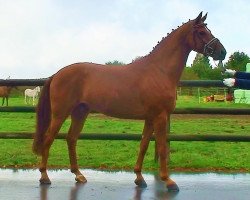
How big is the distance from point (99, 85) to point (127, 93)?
0.38m

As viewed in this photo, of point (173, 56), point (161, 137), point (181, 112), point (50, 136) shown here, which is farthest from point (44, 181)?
point (181, 112)

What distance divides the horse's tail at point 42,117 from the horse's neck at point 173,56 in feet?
4.72

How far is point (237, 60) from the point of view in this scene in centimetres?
6856

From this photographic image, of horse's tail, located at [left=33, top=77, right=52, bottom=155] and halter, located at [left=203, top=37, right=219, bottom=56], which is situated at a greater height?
halter, located at [left=203, top=37, right=219, bottom=56]

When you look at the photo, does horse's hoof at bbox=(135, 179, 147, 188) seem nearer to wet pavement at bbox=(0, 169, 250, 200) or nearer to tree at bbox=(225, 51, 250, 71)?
wet pavement at bbox=(0, 169, 250, 200)

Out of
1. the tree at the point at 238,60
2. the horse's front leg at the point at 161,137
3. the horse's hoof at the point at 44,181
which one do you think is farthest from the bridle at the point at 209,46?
the tree at the point at 238,60

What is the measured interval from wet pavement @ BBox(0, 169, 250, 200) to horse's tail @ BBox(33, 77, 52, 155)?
1.55ft

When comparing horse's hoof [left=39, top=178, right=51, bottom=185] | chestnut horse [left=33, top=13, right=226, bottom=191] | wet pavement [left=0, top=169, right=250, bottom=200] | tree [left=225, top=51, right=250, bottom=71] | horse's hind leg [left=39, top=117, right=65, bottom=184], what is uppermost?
tree [left=225, top=51, right=250, bottom=71]

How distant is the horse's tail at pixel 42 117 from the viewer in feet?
21.9

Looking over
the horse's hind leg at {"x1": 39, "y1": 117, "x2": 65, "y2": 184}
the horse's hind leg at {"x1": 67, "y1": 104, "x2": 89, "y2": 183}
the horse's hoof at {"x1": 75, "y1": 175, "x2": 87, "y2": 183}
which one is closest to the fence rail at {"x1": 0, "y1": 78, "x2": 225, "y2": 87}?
the horse's hind leg at {"x1": 67, "y1": 104, "x2": 89, "y2": 183}

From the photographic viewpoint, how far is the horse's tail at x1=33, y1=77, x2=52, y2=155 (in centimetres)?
668

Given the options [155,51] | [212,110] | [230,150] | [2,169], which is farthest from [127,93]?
[230,150]

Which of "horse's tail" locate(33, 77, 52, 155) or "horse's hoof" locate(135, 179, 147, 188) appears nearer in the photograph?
"horse's hoof" locate(135, 179, 147, 188)

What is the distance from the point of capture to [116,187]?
609 cm
